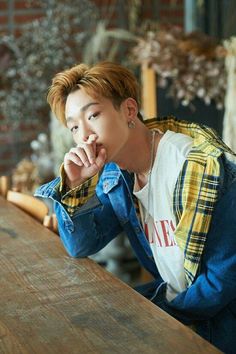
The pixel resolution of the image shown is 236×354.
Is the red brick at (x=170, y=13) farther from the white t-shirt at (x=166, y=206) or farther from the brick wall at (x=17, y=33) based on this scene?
the white t-shirt at (x=166, y=206)

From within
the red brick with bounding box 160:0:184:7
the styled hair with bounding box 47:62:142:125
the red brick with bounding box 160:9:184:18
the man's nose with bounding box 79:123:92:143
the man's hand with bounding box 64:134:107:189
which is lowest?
the man's hand with bounding box 64:134:107:189

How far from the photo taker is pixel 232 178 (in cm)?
177

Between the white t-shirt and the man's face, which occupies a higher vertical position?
the man's face

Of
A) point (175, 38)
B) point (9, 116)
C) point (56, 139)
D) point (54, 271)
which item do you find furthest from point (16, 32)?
point (54, 271)

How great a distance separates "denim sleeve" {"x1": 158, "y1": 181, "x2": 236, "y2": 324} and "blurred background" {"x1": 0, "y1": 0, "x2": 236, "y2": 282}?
1599 millimetres

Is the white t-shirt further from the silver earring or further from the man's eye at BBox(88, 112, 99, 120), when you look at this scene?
the man's eye at BBox(88, 112, 99, 120)

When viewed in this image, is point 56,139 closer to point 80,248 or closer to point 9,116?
point 9,116

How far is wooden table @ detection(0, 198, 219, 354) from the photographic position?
1.30 metres

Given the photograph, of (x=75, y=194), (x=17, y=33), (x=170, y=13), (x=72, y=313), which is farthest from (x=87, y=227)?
(x=170, y=13)

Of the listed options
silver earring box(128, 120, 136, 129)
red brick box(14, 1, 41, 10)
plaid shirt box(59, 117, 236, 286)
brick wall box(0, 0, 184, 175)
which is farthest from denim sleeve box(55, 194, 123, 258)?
red brick box(14, 1, 41, 10)

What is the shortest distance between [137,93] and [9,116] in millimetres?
2234

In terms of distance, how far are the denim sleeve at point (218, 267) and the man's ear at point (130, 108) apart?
0.34m

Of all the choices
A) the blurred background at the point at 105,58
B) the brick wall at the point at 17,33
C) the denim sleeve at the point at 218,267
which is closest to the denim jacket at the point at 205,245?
the denim sleeve at the point at 218,267

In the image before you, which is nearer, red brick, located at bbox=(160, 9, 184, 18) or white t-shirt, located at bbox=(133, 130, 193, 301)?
white t-shirt, located at bbox=(133, 130, 193, 301)
